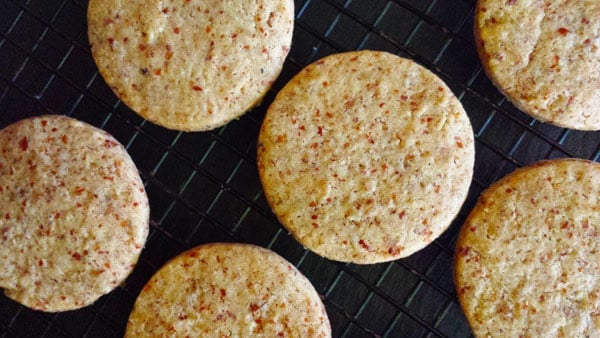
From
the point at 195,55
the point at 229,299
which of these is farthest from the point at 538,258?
the point at 195,55

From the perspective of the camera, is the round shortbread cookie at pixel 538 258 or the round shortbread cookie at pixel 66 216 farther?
the round shortbread cookie at pixel 66 216

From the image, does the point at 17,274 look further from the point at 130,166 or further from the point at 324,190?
the point at 324,190

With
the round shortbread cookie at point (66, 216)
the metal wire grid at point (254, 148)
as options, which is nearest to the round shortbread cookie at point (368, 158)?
the metal wire grid at point (254, 148)

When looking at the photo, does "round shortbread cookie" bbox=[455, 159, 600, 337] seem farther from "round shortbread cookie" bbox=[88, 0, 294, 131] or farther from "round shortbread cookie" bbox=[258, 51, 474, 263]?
"round shortbread cookie" bbox=[88, 0, 294, 131]

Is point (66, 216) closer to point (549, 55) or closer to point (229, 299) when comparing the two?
point (229, 299)

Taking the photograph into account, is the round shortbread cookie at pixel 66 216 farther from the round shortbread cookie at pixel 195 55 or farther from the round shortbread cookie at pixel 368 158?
the round shortbread cookie at pixel 368 158

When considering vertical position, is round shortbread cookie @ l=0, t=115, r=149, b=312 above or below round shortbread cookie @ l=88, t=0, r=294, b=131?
below

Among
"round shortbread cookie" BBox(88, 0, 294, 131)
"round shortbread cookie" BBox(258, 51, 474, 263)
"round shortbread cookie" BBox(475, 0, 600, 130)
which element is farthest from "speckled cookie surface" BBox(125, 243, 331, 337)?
"round shortbread cookie" BBox(475, 0, 600, 130)
